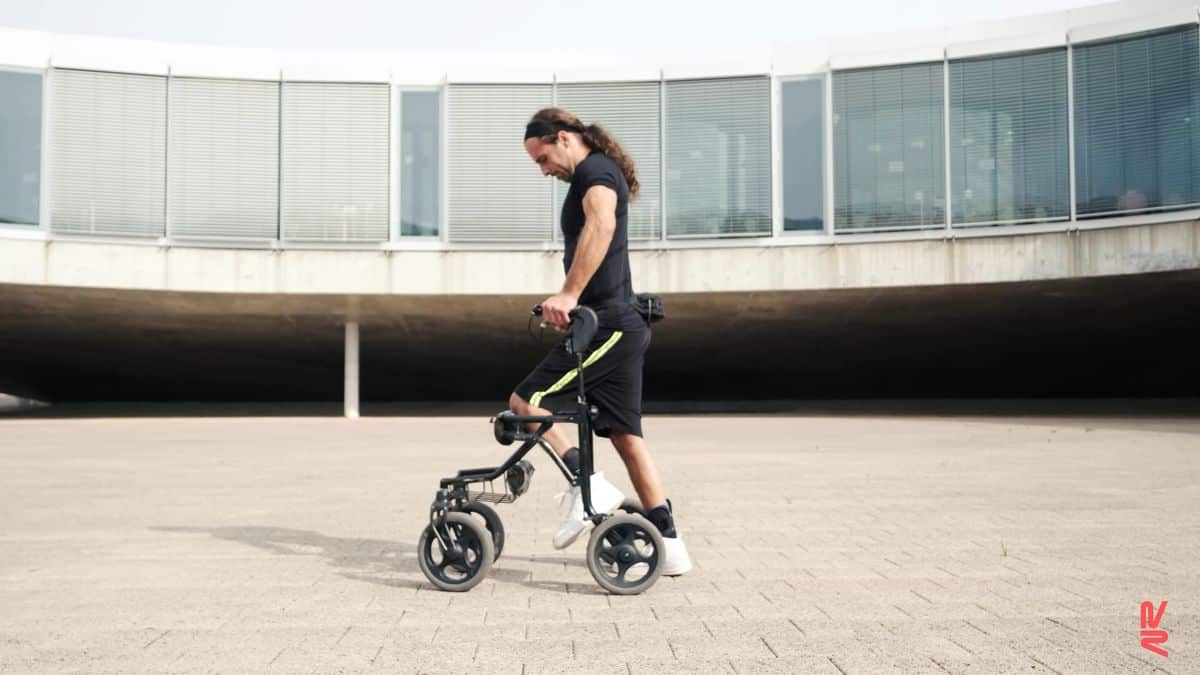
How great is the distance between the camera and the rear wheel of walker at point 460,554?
14.9ft

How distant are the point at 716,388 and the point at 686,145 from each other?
25.1 ft

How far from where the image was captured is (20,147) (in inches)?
886

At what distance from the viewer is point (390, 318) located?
80.1ft

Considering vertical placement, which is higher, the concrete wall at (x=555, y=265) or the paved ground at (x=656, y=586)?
the concrete wall at (x=555, y=265)

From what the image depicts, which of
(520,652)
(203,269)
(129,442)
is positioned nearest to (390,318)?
(203,269)

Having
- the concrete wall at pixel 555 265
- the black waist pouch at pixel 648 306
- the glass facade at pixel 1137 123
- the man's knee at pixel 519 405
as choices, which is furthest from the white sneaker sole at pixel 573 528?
the glass facade at pixel 1137 123

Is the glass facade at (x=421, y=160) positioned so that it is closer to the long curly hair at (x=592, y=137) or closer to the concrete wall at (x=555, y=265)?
the concrete wall at (x=555, y=265)

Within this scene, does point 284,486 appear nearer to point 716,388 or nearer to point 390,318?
point 390,318

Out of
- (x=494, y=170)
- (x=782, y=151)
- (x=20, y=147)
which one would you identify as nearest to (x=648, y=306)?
(x=782, y=151)

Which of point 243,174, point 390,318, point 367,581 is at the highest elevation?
point 243,174

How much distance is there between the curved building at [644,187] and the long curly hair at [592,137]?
17181 mm

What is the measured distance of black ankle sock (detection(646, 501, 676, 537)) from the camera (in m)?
4.67

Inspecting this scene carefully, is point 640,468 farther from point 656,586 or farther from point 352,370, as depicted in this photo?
point 352,370

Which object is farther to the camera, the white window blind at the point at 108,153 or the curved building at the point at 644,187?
the white window blind at the point at 108,153
